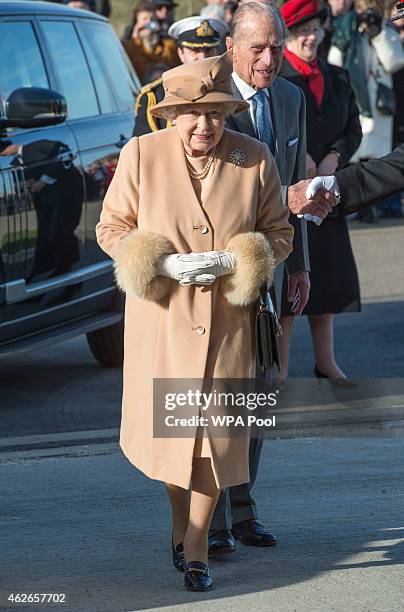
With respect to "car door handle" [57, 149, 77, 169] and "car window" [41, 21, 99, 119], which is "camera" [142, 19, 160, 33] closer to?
"car window" [41, 21, 99, 119]

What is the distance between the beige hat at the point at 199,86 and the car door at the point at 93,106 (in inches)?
128

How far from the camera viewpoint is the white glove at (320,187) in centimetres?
550

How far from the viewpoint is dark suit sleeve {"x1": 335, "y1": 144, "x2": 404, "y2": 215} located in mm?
5750

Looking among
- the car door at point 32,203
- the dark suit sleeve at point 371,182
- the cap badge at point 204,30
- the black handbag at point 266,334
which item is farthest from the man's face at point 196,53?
the black handbag at point 266,334

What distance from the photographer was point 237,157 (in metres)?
4.96

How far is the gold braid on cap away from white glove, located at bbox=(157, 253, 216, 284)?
1.71 ft

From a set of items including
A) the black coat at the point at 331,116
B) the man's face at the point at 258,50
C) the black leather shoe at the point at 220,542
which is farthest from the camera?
the black coat at the point at 331,116

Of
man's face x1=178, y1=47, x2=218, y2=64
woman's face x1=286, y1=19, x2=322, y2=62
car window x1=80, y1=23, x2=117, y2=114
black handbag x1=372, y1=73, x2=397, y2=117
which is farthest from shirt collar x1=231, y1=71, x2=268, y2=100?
black handbag x1=372, y1=73, x2=397, y2=117

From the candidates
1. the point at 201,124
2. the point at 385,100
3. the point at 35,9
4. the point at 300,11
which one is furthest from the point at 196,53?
the point at 385,100

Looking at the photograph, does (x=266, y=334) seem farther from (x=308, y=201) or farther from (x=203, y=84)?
(x=203, y=84)

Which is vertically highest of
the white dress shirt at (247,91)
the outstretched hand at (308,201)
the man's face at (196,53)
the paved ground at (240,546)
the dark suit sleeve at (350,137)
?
the white dress shirt at (247,91)

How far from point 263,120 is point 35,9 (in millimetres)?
3157

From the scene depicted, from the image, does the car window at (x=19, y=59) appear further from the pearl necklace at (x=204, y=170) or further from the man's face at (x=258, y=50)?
the pearl necklace at (x=204, y=170)

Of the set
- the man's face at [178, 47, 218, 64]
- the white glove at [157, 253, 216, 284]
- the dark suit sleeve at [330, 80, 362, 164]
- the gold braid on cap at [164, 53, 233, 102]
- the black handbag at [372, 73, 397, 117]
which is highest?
the gold braid on cap at [164, 53, 233, 102]
